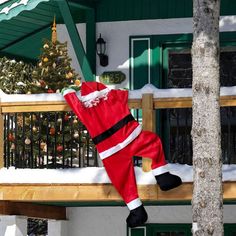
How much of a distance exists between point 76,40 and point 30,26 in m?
1.93

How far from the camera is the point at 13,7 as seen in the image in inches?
577

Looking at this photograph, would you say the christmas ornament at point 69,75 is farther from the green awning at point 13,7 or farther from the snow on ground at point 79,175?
the snow on ground at point 79,175

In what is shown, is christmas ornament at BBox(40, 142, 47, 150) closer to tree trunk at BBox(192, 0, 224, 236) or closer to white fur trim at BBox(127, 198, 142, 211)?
white fur trim at BBox(127, 198, 142, 211)

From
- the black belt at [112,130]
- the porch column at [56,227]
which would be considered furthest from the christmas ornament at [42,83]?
the porch column at [56,227]

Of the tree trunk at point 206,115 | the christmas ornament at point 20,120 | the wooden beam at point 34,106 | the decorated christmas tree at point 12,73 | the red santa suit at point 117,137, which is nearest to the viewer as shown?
the tree trunk at point 206,115

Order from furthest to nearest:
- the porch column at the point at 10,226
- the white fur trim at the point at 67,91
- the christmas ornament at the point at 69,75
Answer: the christmas ornament at the point at 69,75, the porch column at the point at 10,226, the white fur trim at the point at 67,91

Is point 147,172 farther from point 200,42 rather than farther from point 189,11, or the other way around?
point 189,11

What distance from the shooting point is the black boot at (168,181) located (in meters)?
12.8

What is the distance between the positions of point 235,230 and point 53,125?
134 inches

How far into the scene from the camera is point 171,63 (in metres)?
16.2

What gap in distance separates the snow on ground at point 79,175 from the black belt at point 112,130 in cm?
47

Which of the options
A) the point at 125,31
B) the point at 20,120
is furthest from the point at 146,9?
the point at 20,120

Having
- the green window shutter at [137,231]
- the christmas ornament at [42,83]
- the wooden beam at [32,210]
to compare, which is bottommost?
the green window shutter at [137,231]

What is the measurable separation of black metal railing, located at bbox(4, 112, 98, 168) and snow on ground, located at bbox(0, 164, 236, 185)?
0.24 m
